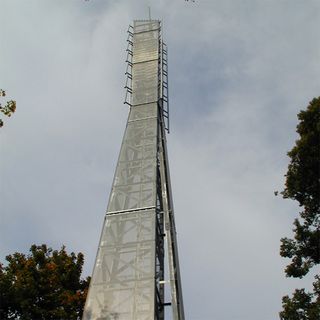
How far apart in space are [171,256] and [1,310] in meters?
7.66

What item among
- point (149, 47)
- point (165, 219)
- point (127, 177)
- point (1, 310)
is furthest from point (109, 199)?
point (149, 47)

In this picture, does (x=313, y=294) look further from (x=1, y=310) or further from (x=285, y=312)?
(x=1, y=310)

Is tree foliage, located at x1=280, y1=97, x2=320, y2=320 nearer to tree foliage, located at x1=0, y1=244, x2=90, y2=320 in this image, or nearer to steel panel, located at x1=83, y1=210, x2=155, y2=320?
steel panel, located at x1=83, y1=210, x2=155, y2=320

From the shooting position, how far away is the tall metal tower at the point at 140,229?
639 inches

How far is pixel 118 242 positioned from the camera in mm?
18250

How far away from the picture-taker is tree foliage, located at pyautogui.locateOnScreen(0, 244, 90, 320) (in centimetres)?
1938

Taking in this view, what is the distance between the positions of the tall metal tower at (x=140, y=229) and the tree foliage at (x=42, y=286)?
12.3ft

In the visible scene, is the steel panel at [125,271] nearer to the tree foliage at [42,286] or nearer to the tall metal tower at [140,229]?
the tall metal tower at [140,229]

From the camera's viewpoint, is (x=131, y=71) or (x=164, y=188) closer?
(x=164, y=188)

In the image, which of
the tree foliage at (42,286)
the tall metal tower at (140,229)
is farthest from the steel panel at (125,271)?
the tree foliage at (42,286)

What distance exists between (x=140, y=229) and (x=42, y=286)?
18.2 feet

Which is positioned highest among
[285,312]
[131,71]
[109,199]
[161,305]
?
[131,71]

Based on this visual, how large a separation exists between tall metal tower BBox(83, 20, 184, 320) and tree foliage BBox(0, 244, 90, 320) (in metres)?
3.74

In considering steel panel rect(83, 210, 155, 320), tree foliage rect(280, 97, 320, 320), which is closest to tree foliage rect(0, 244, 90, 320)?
steel panel rect(83, 210, 155, 320)
